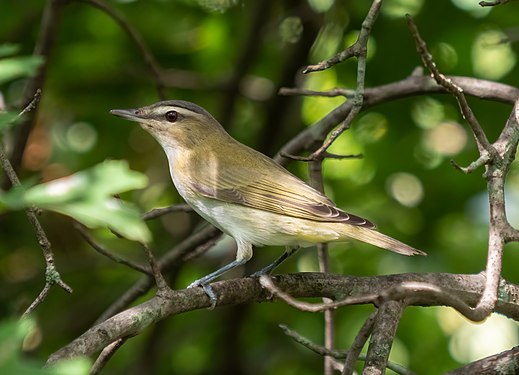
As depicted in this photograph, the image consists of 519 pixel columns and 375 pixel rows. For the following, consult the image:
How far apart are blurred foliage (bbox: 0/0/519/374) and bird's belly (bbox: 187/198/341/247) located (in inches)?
55.2

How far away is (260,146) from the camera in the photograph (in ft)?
21.5

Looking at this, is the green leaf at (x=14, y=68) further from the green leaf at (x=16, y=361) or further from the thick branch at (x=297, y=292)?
the thick branch at (x=297, y=292)

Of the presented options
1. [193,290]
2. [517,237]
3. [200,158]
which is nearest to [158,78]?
[200,158]

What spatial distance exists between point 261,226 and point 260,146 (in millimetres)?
2138

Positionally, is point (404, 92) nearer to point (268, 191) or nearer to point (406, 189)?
point (268, 191)

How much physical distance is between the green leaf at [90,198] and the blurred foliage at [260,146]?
14.2ft

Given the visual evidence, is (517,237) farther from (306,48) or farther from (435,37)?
(306,48)

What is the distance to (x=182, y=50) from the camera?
6570 millimetres

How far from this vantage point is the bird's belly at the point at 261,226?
4.33 m

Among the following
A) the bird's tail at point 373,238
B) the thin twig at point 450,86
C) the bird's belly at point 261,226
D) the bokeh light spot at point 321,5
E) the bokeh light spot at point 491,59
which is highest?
the thin twig at point 450,86

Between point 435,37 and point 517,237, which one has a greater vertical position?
point 517,237

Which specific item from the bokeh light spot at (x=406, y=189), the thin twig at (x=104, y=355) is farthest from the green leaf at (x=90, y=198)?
the bokeh light spot at (x=406, y=189)

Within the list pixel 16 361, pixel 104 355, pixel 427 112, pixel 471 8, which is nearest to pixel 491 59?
pixel 471 8

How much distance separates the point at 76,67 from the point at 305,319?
264 centimetres
